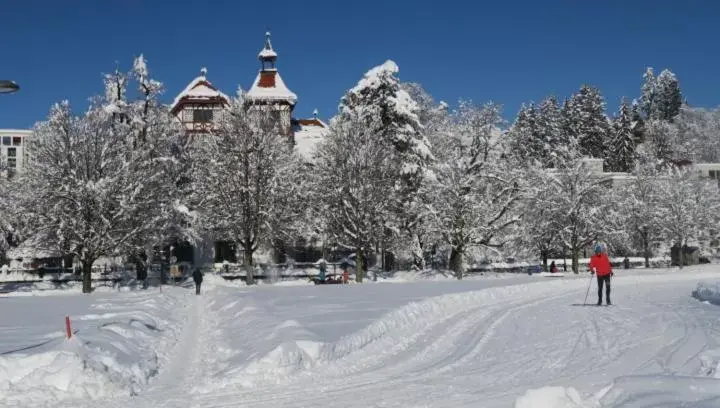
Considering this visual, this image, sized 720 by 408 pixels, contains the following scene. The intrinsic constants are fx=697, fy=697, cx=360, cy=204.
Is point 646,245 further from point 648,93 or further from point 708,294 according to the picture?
point 648,93

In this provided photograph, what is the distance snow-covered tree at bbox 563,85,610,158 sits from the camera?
107 meters

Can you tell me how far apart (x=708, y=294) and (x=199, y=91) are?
48.6 metres

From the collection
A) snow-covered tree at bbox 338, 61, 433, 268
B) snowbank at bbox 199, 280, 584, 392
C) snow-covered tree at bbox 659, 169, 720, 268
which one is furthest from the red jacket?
snow-covered tree at bbox 659, 169, 720, 268

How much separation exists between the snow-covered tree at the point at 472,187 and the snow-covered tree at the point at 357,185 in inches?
141

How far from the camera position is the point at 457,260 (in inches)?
1842

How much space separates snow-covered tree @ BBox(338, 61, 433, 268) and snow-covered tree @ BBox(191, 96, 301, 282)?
598 centimetres

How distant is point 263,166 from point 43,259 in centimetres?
2349

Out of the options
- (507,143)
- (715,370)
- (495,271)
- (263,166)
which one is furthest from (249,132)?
(715,370)

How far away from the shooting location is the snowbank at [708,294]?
71.8 feet

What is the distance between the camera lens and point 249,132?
44219 millimetres

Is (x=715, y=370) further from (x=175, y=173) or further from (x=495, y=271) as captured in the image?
(x=495, y=271)

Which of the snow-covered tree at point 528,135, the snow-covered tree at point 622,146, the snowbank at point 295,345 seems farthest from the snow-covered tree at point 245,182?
the snow-covered tree at point 622,146

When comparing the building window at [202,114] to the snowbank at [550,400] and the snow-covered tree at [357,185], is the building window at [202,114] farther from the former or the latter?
the snowbank at [550,400]

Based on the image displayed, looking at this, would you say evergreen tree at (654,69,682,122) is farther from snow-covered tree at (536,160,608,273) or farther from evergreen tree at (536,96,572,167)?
snow-covered tree at (536,160,608,273)
